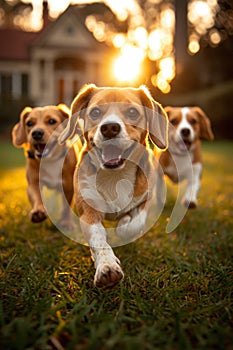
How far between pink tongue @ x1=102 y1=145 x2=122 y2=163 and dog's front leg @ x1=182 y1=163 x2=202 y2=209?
6.78 feet

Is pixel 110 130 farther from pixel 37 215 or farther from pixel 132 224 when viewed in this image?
pixel 37 215

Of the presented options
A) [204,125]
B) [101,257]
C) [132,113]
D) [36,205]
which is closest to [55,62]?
[204,125]

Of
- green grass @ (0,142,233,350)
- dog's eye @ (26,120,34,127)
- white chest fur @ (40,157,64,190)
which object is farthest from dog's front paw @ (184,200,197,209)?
dog's eye @ (26,120,34,127)

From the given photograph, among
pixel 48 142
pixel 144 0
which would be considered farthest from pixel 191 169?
pixel 144 0

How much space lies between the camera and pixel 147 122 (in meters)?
3.24

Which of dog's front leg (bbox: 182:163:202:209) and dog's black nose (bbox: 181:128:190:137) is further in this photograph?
dog's black nose (bbox: 181:128:190:137)

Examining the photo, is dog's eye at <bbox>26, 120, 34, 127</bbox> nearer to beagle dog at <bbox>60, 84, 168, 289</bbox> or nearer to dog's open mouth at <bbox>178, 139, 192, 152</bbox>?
beagle dog at <bbox>60, 84, 168, 289</bbox>

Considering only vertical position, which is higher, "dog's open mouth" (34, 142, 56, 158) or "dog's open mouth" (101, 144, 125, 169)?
"dog's open mouth" (101, 144, 125, 169)

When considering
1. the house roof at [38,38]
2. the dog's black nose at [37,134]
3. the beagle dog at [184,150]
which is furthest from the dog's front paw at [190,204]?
the house roof at [38,38]

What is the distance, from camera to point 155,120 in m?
3.26

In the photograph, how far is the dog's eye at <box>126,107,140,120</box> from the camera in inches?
121

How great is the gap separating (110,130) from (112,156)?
198 mm

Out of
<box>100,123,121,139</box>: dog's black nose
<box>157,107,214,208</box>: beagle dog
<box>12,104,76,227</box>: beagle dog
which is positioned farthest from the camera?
<box>157,107,214,208</box>: beagle dog

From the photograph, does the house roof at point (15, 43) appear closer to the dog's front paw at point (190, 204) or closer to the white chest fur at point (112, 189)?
the dog's front paw at point (190, 204)
